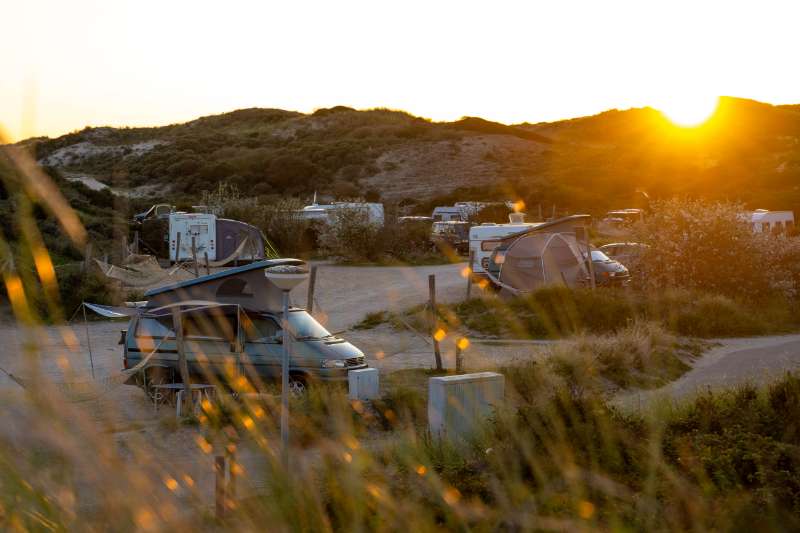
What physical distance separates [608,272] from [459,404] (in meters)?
14.7

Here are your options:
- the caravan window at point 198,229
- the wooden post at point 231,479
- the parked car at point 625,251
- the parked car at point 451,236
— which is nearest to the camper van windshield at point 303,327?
the wooden post at point 231,479

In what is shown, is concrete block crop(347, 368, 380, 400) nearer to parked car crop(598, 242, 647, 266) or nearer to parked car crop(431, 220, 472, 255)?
parked car crop(598, 242, 647, 266)

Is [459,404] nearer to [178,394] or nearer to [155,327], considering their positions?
[178,394]

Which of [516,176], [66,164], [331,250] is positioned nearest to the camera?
[331,250]

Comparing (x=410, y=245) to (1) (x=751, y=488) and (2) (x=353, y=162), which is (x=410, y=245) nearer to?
(1) (x=751, y=488)

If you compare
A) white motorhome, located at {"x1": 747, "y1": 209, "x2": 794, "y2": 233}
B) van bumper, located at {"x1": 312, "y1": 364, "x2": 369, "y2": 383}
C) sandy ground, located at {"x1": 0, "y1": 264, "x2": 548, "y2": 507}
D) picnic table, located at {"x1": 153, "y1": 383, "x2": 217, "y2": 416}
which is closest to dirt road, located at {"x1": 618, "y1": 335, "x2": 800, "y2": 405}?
sandy ground, located at {"x1": 0, "y1": 264, "x2": 548, "y2": 507}

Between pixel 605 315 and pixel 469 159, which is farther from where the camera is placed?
pixel 469 159

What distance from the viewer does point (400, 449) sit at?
8.38 metres

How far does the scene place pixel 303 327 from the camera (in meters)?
12.2

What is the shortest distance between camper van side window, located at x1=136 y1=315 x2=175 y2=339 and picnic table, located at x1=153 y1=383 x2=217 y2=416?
2.24 ft

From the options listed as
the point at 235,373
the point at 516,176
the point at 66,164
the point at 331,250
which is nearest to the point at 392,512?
the point at 235,373

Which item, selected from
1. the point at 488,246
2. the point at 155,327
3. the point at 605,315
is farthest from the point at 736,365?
the point at 488,246

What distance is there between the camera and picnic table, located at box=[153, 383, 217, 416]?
11.0 meters

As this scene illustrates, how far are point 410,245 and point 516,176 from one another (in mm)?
36705
